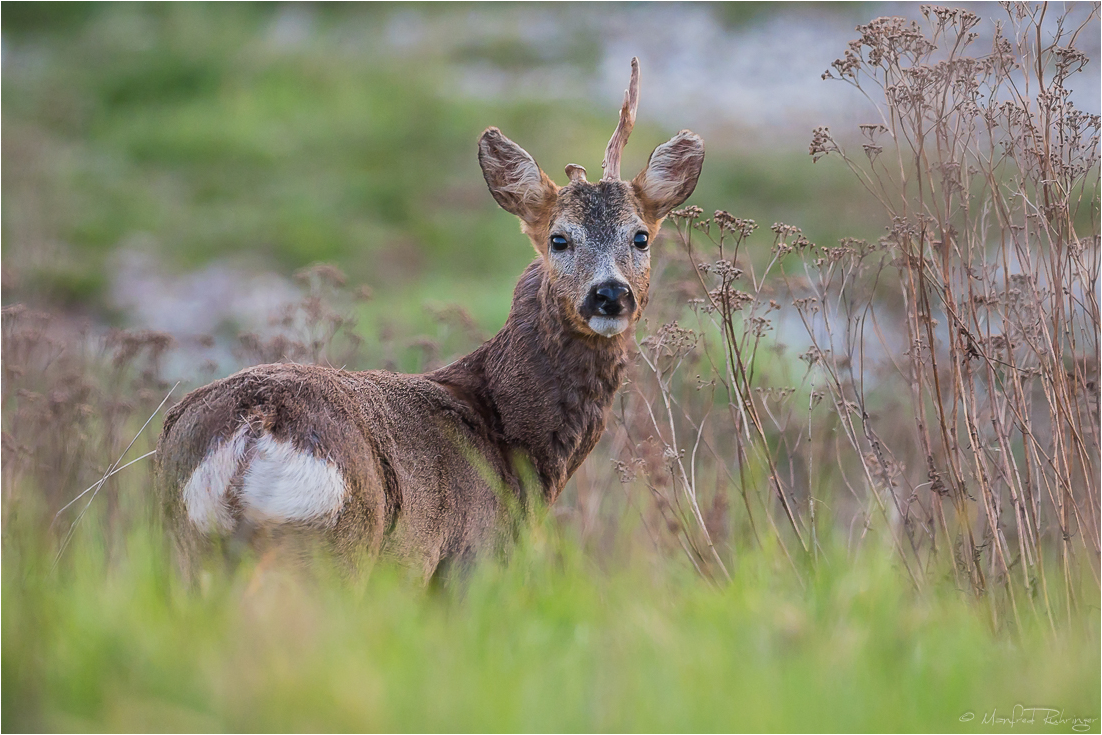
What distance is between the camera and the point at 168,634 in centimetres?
281

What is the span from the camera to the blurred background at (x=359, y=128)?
46.0ft

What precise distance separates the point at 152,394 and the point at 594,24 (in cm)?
1521

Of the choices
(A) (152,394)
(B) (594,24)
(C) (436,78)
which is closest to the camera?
(A) (152,394)

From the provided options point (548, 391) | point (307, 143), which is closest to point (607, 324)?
point (548, 391)

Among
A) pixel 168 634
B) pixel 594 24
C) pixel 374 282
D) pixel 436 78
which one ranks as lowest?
pixel 168 634

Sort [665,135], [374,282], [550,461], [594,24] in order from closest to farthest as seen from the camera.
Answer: [550,461] < [374,282] < [665,135] < [594,24]

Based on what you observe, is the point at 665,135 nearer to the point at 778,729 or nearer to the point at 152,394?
the point at 152,394

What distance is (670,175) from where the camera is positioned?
18.3ft

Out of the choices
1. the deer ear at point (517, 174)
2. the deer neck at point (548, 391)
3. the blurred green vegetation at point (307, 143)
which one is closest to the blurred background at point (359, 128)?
the blurred green vegetation at point (307, 143)

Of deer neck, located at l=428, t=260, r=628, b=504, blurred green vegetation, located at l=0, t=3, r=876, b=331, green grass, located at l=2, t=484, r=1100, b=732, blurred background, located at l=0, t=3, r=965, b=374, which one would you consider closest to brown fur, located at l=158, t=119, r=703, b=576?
deer neck, located at l=428, t=260, r=628, b=504

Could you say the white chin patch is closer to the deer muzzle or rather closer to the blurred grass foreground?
the deer muzzle

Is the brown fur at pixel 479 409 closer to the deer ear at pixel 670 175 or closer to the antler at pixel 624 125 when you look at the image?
the deer ear at pixel 670 175

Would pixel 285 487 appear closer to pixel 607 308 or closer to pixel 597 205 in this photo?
pixel 607 308

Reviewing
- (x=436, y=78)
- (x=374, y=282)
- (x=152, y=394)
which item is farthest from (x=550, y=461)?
(x=436, y=78)
